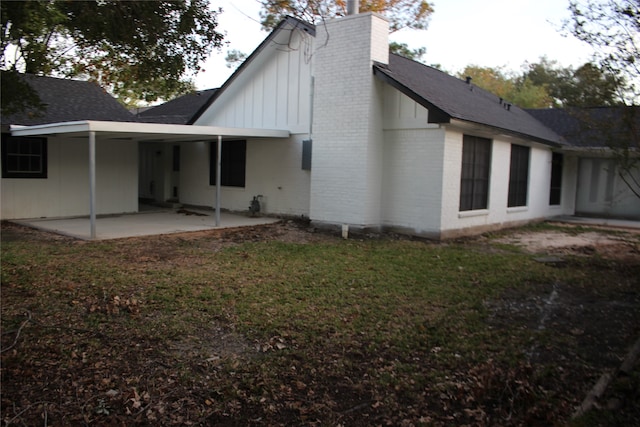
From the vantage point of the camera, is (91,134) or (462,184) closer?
(91,134)

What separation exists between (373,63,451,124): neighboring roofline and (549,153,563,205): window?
26.9 ft

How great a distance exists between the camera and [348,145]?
1197 centimetres

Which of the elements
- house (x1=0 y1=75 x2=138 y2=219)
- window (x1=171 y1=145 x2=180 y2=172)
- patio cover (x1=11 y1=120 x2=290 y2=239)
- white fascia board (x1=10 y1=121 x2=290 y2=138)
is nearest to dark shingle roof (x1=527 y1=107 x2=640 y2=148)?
patio cover (x1=11 y1=120 x2=290 y2=239)

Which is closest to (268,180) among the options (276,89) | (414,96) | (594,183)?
(276,89)

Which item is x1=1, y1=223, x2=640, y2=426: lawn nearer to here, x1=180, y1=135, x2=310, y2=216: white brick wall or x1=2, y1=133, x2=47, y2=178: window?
x1=2, y1=133, x2=47, y2=178: window

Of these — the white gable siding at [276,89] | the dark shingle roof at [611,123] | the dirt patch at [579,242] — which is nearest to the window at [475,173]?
the dirt patch at [579,242]

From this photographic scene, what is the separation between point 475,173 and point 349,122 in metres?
3.27

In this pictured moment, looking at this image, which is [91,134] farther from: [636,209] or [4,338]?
[636,209]

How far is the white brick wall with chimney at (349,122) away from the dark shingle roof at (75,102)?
5.91 metres

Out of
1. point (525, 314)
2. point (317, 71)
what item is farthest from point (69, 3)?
point (317, 71)

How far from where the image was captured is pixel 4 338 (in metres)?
4.62

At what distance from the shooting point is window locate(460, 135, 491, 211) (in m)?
12.0

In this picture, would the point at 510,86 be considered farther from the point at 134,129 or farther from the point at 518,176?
the point at 134,129

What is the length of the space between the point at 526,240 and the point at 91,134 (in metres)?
9.64
